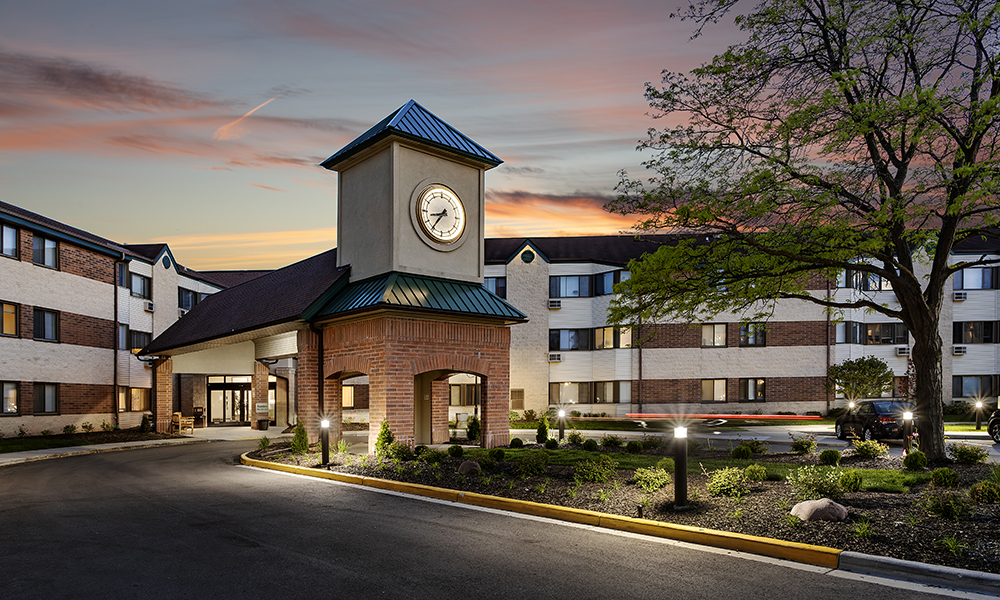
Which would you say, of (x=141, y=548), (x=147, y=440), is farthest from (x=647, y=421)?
(x=141, y=548)

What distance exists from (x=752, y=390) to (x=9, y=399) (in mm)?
37971

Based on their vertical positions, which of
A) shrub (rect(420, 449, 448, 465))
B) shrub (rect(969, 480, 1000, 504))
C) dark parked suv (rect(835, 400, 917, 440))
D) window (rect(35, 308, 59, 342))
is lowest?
dark parked suv (rect(835, 400, 917, 440))

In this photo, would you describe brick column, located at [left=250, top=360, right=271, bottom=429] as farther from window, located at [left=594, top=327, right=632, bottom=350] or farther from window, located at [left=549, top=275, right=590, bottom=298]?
window, located at [left=594, top=327, right=632, bottom=350]

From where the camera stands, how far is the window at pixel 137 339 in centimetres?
3581

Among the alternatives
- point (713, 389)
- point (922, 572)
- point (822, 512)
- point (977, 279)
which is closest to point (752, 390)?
point (713, 389)

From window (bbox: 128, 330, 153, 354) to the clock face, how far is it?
2384cm

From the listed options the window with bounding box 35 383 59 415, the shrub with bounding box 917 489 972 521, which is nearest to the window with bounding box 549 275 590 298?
the window with bounding box 35 383 59 415

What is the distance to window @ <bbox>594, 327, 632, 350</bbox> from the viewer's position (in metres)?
41.4

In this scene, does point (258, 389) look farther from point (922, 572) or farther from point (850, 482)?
point (922, 572)

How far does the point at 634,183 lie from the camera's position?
46.9 feet

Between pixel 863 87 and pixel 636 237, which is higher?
pixel 863 87

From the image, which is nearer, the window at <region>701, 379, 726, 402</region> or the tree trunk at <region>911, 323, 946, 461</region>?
the tree trunk at <region>911, 323, 946, 461</region>

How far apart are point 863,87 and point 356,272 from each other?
44.6ft

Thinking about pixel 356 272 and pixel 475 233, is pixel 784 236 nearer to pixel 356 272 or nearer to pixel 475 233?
pixel 475 233
